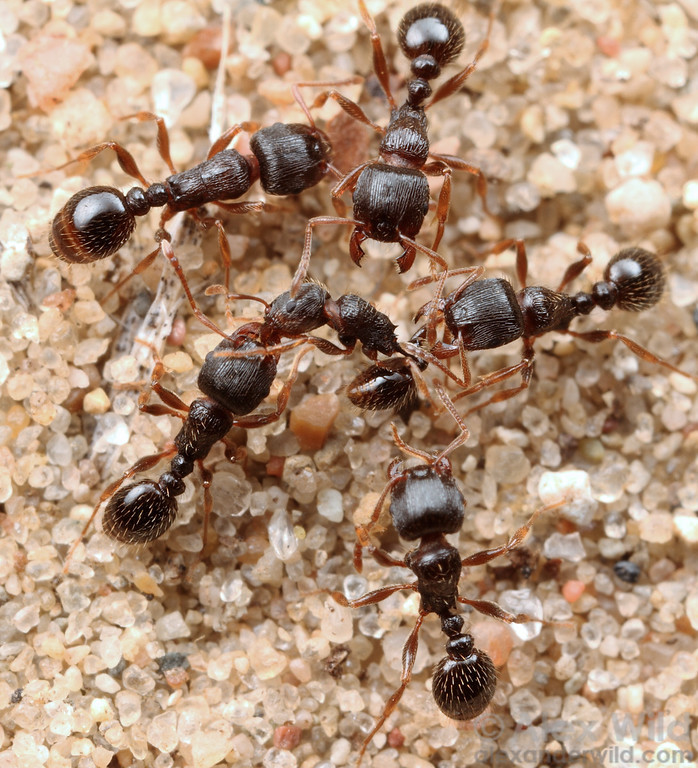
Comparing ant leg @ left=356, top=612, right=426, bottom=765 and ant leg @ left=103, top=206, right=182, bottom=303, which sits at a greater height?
ant leg @ left=103, top=206, right=182, bottom=303

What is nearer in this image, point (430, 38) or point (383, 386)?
point (383, 386)

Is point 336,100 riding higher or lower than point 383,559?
higher

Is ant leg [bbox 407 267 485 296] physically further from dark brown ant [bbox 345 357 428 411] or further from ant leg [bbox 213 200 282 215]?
ant leg [bbox 213 200 282 215]

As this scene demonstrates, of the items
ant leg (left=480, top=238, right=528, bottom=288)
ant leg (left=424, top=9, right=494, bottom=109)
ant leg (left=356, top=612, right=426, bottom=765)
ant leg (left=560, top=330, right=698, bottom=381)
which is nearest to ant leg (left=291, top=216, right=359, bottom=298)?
ant leg (left=480, top=238, right=528, bottom=288)

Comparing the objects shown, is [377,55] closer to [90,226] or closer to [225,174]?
[225,174]

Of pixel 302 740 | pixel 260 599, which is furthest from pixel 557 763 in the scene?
pixel 260 599

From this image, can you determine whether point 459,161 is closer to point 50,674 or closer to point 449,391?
point 449,391

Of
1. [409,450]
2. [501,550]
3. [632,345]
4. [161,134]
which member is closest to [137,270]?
[161,134]
